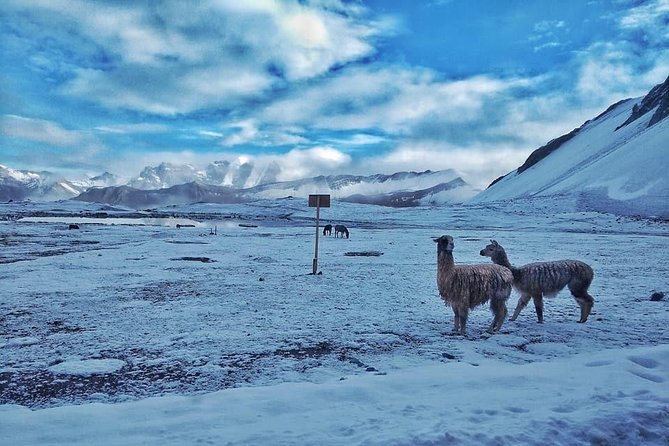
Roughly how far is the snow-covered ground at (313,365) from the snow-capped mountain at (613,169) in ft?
217

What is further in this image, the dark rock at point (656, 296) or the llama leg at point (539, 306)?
the dark rock at point (656, 296)

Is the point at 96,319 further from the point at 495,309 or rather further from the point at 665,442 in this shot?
the point at 665,442

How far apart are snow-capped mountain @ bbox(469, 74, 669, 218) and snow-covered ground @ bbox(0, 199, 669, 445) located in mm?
66033

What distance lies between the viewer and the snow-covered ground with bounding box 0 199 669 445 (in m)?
4.18

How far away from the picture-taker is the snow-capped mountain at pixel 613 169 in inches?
2704

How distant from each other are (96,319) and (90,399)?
398 cm

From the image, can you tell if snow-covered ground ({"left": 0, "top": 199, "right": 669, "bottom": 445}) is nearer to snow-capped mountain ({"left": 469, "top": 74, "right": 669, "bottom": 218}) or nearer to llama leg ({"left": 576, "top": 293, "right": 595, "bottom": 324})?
llama leg ({"left": 576, "top": 293, "right": 595, "bottom": 324})

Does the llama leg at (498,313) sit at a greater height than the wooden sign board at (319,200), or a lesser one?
lesser

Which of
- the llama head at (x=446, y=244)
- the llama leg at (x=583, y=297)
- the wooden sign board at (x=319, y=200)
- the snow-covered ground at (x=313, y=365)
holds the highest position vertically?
the wooden sign board at (x=319, y=200)

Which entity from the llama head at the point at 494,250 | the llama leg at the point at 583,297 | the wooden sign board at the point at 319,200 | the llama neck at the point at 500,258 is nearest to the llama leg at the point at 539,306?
the llama leg at the point at 583,297

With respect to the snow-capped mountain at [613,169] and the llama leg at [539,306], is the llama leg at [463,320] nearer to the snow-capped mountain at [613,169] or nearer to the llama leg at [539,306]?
the llama leg at [539,306]

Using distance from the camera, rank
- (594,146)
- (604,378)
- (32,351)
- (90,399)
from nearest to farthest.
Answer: (90,399) < (604,378) < (32,351) < (594,146)

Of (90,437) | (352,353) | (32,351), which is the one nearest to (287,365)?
(352,353)

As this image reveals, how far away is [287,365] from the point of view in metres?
6.20
